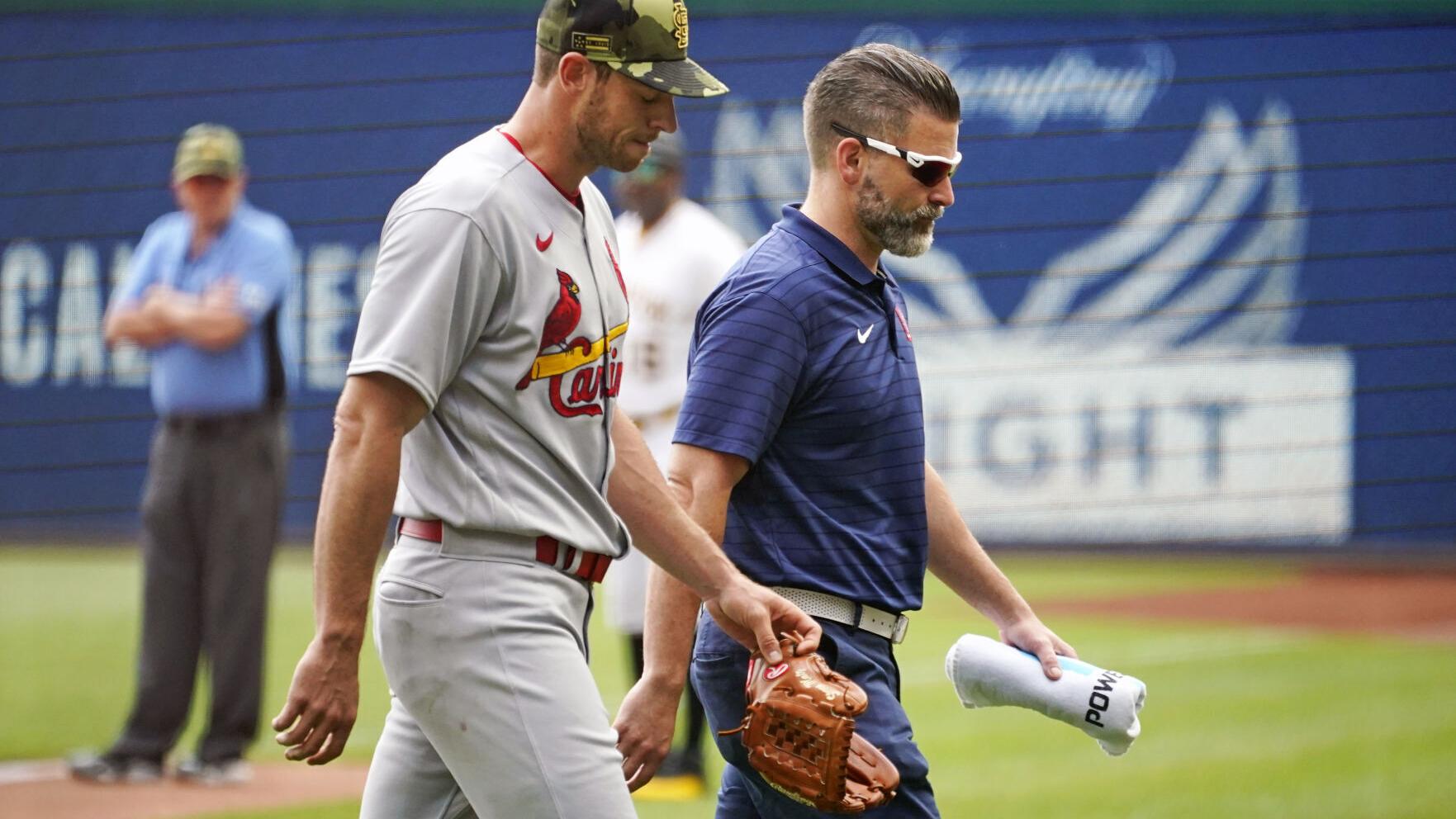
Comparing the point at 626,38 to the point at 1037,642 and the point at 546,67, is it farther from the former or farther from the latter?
the point at 1037,642

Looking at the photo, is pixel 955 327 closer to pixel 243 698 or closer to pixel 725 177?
pixel 725 177

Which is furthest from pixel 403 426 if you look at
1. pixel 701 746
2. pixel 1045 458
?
pixel 1045 458

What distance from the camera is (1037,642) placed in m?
3.66

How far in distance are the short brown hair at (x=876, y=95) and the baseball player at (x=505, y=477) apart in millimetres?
386

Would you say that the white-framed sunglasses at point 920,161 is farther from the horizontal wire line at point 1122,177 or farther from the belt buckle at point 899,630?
the horizontal wire line at point 1122,177

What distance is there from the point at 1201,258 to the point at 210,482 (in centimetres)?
815

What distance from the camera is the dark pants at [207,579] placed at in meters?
6.92

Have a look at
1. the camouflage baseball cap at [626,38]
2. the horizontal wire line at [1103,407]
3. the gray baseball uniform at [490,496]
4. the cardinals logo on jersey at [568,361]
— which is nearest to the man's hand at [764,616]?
the gray baseball uniform at [490,496]

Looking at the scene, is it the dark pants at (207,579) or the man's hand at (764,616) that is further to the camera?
the dark pants at (207,579)

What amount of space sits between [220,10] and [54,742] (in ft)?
23.7

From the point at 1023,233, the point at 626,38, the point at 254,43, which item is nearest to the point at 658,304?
the point at 626,38

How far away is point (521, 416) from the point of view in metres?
3.08

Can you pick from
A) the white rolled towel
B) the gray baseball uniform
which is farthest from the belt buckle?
the gray baseball uniform

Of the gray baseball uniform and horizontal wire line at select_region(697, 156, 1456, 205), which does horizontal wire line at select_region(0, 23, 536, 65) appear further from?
the gray baseball uniform
